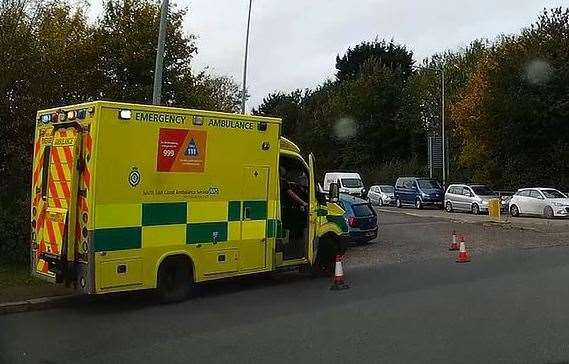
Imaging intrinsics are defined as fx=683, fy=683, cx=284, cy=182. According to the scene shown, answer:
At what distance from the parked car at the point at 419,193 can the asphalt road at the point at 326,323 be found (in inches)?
1021

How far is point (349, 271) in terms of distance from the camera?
1344 cm

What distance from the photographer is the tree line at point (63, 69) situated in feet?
44.8

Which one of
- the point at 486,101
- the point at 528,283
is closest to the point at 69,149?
the point at 528,283

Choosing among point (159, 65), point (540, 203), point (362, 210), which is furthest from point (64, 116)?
point (540, 203)

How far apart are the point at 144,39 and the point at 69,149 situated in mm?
12492

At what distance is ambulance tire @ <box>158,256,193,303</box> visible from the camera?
32.4 feet

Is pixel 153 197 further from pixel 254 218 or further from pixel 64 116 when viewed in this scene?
pixel 254 218

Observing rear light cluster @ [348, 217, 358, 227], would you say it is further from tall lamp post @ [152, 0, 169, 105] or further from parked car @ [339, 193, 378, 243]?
tall lamp post @ [152, 0, 169, 105]

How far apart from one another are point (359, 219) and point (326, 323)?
962 centimetres

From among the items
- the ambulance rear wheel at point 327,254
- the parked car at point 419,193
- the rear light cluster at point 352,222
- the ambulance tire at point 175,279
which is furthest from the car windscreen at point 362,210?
the parked car at point 419,193

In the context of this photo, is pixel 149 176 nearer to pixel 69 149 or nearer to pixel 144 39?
pixel 69 149

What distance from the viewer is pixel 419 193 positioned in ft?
129

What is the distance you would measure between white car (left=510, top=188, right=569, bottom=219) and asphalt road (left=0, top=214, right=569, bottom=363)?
1690 centimetres

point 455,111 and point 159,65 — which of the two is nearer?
point 159,65
